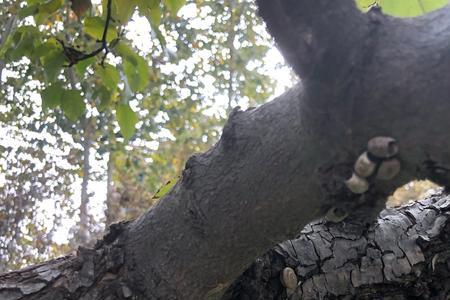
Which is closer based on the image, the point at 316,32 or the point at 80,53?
the point at 316,32

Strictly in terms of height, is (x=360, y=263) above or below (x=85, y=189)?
below

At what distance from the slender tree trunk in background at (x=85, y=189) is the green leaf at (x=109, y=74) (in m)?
2.56

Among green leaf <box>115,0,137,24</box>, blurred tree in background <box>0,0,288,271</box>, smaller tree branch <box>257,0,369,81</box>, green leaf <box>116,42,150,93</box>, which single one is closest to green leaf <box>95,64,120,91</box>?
green leaf <box>116,42,150,93</box>

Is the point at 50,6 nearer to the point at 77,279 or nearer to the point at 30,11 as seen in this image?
the point at 30,11

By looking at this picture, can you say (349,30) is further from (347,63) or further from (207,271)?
(207,271)

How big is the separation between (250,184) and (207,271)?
13 centimetres

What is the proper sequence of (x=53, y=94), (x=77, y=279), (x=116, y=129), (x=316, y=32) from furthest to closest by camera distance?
(x=116, y=129)
(x=53, y=94)
(x=77, y=279)
(x=316, y=32)

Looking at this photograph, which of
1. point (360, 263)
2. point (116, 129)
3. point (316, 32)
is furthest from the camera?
point (116, 129)

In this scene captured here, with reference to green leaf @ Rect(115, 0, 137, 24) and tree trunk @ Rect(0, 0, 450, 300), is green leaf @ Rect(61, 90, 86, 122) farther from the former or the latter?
tree trunk @ Rect(0, 0, 450, 300)

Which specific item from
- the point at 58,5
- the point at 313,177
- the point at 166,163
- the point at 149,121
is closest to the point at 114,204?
A: the point at 166,163

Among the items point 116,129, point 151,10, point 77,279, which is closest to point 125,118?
point 151,10

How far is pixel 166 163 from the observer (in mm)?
4270

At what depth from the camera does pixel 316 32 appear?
1.73ft

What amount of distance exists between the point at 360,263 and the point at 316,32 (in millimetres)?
405
